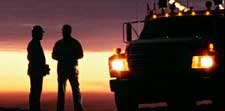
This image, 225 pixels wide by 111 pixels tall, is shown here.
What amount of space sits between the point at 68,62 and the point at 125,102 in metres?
1.99

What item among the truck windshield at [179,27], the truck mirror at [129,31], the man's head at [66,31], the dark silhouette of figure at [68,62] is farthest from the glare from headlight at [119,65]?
the man's head at [66,31]

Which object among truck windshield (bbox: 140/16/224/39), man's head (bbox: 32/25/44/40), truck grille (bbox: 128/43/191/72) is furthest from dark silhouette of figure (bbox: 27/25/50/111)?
truck windshield (bbox: 140/16/224/39)

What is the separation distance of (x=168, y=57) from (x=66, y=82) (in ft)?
10.1

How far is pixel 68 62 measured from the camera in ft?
65.4

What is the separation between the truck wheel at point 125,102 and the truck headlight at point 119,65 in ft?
1.95

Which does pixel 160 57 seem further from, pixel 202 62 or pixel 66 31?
pixel 66 31

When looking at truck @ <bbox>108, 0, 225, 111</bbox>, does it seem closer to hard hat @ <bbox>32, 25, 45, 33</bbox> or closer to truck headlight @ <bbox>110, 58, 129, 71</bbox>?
truck headlight @ <bbox>110, 58, 129, 71</bbox>

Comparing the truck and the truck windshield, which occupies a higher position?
the truck windshield

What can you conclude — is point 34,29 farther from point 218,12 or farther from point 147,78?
point 218,12

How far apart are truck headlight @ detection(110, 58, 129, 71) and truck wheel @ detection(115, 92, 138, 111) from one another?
593mm

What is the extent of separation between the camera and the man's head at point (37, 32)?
1869cm

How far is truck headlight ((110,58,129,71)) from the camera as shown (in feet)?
62.1

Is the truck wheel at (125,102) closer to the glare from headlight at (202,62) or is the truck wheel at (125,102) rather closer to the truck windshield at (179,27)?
the glare from headlight at (202,62)

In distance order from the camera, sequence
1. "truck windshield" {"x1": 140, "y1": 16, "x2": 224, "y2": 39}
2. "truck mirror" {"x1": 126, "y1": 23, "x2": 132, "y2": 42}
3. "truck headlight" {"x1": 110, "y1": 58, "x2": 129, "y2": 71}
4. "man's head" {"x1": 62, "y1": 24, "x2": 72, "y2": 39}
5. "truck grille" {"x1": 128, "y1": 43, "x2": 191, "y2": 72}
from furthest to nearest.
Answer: "man's head" {"x1": 62, "y1": 24, "x2": 72, "y2": 39}, "truck mirror" {"x1": 126, "y1": 23, "x2": 132, "y2": 42}, "truck windshield" {"x1": 140, "y1": 16, "x2": 224, "y2": 39}, "truck headlight" {"x1": 110, "y1": 58, "x2": 129, "y2": 71}, "truck grille" {"x1": 128, "y1": 43, "x2": 191, "y2": 72}
